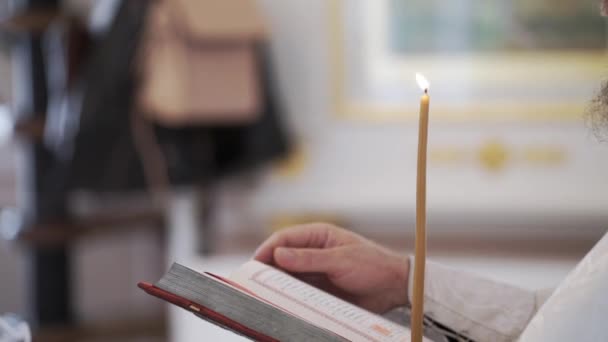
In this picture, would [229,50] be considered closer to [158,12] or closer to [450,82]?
[158,12]

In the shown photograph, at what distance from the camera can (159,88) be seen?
2506mm

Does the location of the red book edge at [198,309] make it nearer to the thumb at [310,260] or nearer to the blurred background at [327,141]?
the thumb at [310,260]

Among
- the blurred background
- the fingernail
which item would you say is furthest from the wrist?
the blurred background

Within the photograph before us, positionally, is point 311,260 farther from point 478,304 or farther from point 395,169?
point 395,169

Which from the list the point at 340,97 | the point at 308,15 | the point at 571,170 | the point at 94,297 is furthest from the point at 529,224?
the point at 94,297

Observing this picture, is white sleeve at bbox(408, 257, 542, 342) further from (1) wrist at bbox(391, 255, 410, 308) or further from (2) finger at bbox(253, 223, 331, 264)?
(2) finger at bbox(253, 223, 331, 264)

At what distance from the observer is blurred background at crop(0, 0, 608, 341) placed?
258 cm

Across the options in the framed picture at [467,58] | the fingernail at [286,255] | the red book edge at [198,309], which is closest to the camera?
the red book edge at [198,309]

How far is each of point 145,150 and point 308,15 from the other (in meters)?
0.77

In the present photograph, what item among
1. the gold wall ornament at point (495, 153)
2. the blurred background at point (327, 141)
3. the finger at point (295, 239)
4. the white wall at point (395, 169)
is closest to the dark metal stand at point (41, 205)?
the blurred background at point (327, 141)

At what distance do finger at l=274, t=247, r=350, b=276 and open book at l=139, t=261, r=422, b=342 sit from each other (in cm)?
7

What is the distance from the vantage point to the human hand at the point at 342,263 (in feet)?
3.04

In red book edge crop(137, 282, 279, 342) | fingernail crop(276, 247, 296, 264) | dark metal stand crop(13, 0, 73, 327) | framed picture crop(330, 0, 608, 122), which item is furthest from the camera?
framed picture crop(330, 0, 608, 122)

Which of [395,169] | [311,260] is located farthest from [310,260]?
[395,169]
